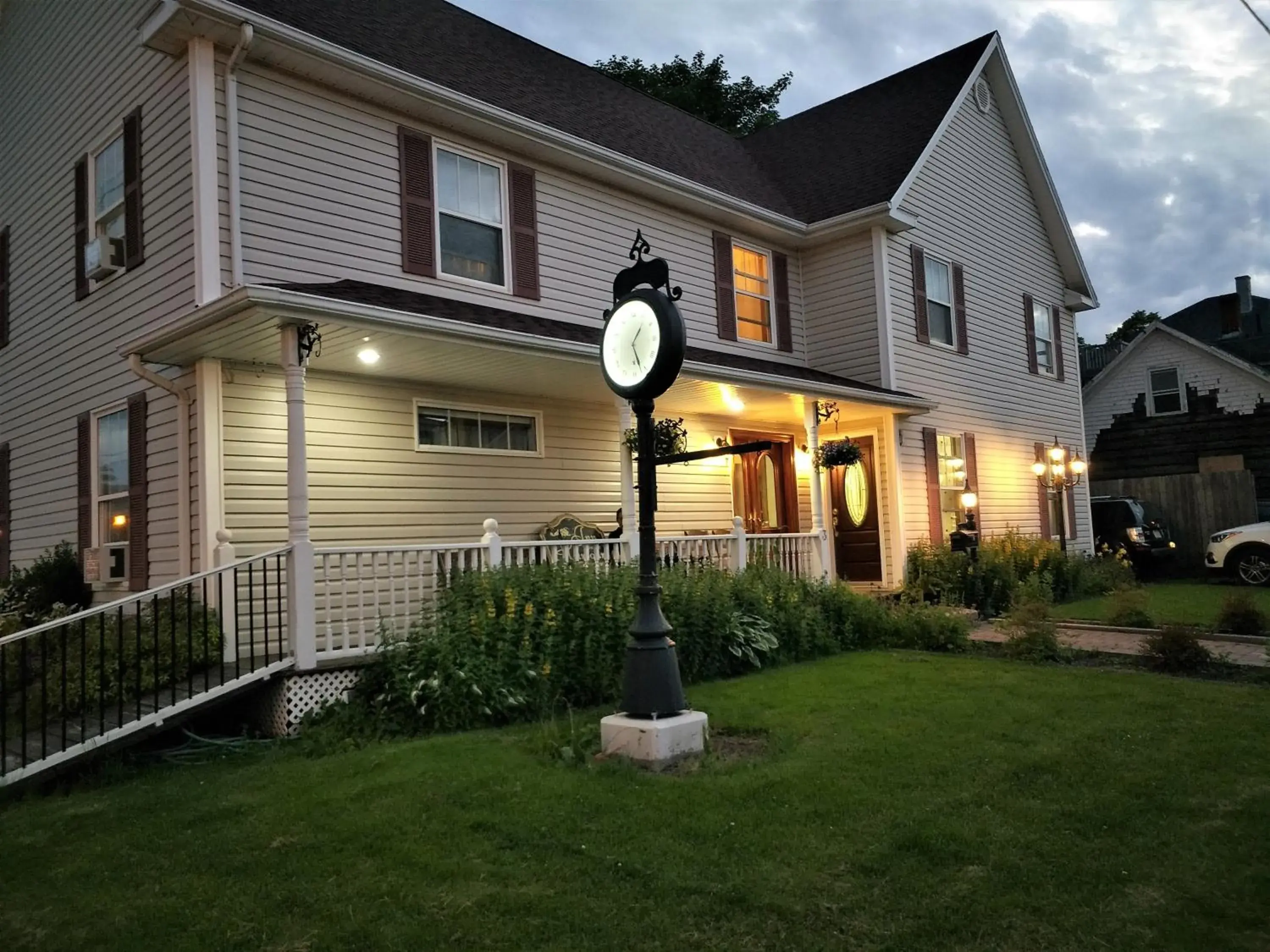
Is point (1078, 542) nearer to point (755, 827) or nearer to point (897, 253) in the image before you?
point (897, 253)

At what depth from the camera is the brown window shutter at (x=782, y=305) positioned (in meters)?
13.4

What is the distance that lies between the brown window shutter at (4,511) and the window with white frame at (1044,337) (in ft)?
52.8

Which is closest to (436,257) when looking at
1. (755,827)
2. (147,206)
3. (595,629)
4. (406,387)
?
(406,387)

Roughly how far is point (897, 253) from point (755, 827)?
1107 cm

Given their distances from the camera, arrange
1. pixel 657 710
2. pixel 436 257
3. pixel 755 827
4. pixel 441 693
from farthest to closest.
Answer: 1. pixel 436 257
2. pixel 441 693
3. pixel 657 710
4. pixel 755 827

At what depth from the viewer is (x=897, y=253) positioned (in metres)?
13.6

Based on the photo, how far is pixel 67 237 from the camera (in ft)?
33.0

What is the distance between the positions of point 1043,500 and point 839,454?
775cm

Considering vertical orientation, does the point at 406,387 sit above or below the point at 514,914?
above

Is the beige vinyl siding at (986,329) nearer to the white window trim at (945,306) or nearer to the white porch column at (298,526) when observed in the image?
the white window trim at (945,306)

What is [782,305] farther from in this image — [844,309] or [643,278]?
[643,278]

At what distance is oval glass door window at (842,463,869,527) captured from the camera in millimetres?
12992

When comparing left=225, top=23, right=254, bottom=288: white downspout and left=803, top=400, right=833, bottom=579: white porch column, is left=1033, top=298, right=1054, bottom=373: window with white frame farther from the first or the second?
left=225, top=23, right=254, bottom=288: white downspout

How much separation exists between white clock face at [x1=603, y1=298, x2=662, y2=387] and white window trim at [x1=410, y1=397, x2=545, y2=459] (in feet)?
12.0
